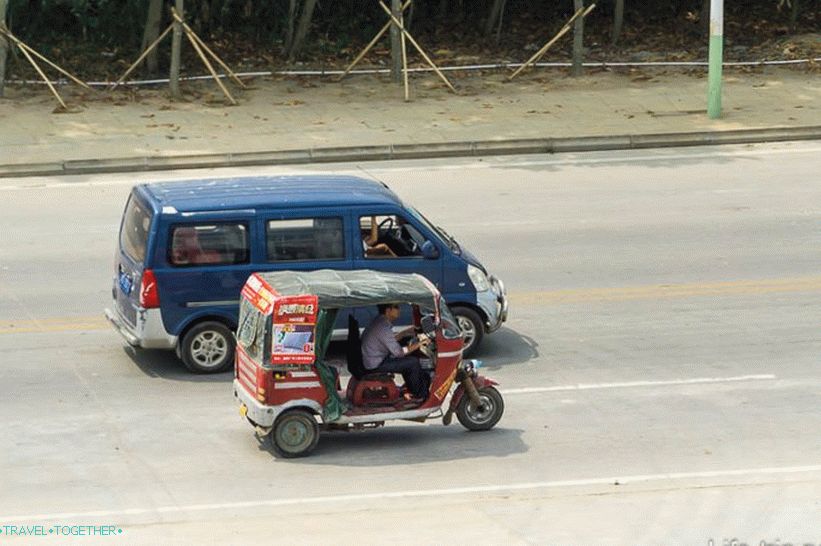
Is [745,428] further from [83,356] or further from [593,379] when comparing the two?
[83,356]

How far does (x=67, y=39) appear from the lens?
31.4 meters

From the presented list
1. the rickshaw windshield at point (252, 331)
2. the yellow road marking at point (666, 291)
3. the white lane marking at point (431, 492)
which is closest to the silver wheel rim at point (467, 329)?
the yellow road marking at point (666, 291)

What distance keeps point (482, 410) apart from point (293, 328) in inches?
72.6

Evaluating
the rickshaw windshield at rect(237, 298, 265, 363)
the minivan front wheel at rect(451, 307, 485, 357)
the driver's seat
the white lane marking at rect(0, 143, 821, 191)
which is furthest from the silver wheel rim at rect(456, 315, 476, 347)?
the white lane marking at rect(0, 143, 821, 191)

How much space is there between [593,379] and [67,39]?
19.0 m

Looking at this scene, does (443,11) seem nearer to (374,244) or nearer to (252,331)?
(374,244)

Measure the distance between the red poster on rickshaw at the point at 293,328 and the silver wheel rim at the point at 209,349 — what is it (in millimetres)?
2432

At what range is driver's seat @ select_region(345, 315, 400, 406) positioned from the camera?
13.4 m

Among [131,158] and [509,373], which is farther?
[131,158]

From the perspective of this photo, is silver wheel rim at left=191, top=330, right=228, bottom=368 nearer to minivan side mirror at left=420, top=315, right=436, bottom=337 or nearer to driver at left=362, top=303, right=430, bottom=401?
driver at left=362, top=303, right=430, bottom=401

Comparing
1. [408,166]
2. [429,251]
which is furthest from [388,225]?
[408,166]

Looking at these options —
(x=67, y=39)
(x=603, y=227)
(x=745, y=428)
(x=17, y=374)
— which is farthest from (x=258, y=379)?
(x=67, y=39)

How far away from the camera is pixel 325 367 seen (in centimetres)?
1323

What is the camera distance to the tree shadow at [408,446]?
43.2 ft
